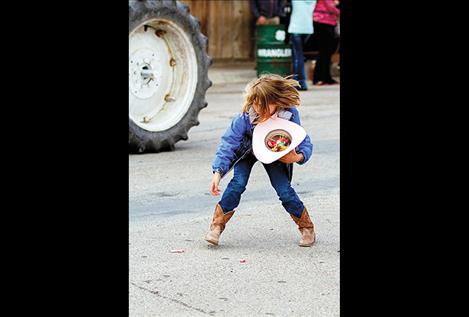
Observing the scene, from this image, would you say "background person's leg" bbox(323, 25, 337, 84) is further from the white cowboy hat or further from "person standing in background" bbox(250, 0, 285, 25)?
the white cowboy hat

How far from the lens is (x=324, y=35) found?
Result: 16.7 meters

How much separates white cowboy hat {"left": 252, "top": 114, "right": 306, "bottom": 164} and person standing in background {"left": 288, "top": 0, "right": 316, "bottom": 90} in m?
10.3

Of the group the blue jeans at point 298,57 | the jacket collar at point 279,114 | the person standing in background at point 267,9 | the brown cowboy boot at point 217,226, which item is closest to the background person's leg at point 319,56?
the blue jeans at point 298,57

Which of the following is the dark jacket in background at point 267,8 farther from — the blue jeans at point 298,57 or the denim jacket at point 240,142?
the denim jacket at point 240,142

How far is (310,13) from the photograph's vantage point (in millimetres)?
16516

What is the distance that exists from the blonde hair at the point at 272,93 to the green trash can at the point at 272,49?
11.0m

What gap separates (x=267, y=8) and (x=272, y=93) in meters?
13.1

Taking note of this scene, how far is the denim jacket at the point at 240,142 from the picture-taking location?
606 cm

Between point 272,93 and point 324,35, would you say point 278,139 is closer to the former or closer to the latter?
point 272,93

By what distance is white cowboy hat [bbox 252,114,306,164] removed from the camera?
19.7ft

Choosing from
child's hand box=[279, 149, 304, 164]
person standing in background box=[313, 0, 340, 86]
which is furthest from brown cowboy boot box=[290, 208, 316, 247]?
person standing in background box=[313, 0, 340, 86]
